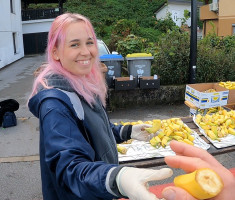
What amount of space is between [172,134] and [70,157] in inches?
88.8

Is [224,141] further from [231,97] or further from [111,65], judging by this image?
[111,65]

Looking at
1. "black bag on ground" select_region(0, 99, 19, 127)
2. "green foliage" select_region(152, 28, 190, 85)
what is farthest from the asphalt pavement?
"green foliage" select_region(152, 28, 190, 85)

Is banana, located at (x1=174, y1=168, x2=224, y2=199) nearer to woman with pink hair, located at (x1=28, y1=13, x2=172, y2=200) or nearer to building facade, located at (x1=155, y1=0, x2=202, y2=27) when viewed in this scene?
woman with pink hair, located at (x1=28, y1=13, x2=172, y2=200)

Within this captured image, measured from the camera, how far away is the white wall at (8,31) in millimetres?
14709

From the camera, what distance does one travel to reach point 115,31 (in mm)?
17891

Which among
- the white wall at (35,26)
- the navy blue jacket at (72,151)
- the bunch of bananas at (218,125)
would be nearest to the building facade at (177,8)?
the white wall at (35,26)

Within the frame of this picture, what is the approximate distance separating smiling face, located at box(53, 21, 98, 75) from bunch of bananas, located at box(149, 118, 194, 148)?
5.00 feet

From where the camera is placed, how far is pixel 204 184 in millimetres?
830

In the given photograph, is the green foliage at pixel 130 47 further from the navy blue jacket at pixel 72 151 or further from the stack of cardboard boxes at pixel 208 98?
the navy blue jacket at pixel 72 151

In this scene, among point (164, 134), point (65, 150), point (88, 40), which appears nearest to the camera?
point (65, 150)

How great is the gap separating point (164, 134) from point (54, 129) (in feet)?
6.87

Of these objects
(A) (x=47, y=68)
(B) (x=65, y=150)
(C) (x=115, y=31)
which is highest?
(C) (x=115, y=31)

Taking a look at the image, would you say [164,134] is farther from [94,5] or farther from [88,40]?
[94,5]

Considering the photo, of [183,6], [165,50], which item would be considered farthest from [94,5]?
[165,50]
